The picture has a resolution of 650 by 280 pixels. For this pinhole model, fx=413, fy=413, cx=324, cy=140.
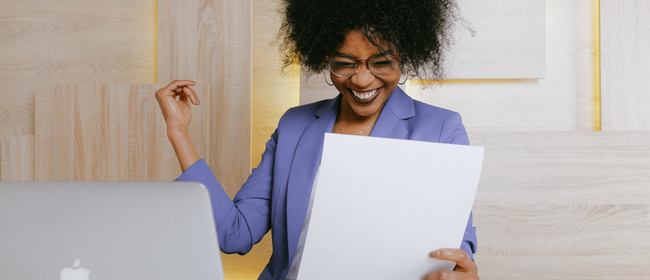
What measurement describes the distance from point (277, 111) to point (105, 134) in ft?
2.54

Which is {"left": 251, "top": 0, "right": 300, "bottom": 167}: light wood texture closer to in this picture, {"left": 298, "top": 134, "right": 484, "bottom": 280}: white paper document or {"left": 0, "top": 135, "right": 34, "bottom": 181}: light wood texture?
{"left": 0, "top": 135, "right": 34, "bottom": 181}: light wood texture

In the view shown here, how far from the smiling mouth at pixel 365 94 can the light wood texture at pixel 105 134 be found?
92 centimetres

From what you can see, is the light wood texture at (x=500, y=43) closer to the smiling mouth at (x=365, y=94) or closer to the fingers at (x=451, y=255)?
the smiling mouth at (x=365, y=94)

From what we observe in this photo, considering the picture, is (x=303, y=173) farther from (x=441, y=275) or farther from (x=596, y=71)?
(x=596, y=71)

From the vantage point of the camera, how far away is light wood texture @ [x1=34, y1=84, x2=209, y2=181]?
1.81 meters

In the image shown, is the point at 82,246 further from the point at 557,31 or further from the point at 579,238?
the point at 557,31

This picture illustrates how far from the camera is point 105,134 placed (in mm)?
1850

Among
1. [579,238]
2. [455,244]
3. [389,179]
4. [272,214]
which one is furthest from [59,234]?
[579,238]

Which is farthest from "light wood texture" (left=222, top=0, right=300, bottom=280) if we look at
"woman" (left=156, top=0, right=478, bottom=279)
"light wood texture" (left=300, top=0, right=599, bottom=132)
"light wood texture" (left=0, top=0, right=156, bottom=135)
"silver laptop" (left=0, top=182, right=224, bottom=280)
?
"silver laptop" (left=0, top=182, right=224, bottom=280)

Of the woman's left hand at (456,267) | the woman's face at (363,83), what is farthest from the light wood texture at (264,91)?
the woman's left hand at (456,267)

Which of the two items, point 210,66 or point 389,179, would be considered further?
point 210,66

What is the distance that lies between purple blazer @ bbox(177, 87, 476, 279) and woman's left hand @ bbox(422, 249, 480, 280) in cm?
39

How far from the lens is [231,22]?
182 cm

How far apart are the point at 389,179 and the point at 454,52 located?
127 cm
